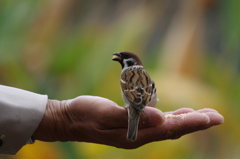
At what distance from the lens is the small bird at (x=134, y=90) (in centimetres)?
215

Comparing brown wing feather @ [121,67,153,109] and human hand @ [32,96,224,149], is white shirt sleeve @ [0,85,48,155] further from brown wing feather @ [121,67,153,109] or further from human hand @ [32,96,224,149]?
brown wing feather @ [121,67,153,109]

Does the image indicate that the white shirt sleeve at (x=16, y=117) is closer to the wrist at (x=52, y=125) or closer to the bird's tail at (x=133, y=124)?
the wrist at (x=52, y=125)

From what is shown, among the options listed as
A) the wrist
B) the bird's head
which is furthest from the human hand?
the bird's head

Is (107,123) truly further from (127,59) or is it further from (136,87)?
(127,59)

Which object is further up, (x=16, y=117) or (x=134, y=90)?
(x=134, y=90)

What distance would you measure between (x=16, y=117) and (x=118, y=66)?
1.66 m

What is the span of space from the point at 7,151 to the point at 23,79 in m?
1.50

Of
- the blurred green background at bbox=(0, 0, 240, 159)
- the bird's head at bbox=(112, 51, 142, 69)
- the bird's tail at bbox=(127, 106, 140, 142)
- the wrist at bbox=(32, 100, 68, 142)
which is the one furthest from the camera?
the blurred green background at bbox=(0, 0, 240, 159)

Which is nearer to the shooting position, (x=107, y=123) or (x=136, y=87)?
(x=107, y=123)

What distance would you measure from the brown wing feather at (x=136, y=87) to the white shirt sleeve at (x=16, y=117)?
40 cm

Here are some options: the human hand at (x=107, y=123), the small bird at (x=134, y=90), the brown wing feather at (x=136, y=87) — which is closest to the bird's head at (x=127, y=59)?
the small bird at (x=134, y=90)

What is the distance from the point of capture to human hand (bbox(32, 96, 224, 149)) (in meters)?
2.16

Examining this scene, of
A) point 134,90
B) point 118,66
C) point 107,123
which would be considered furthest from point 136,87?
point 118,66

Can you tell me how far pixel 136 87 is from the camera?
2453mm
